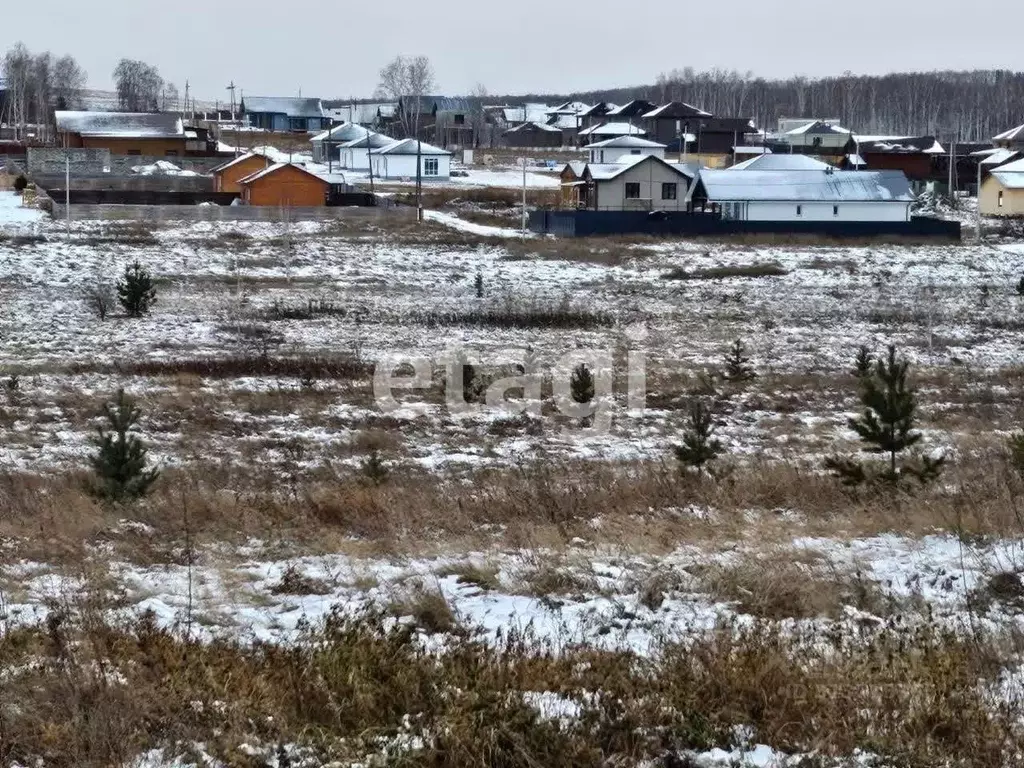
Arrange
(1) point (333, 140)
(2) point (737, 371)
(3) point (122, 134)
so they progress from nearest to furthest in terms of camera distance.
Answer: (2) point (737, 371), (3) point (122, 134), (1) point (333, 140)

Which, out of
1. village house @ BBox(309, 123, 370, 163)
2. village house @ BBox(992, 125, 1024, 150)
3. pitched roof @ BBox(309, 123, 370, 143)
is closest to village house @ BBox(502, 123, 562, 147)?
village house @ BBox(309, 123, 370, 163)

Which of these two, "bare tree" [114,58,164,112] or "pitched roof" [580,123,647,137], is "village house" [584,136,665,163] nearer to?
"pitched roof" [580,123,647,137]

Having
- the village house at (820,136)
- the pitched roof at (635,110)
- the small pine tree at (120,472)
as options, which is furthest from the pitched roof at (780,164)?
the pitched roof at (635,110)

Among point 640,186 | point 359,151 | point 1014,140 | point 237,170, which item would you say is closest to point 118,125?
point 359,151

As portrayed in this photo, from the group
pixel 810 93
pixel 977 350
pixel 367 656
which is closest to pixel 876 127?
pixel 810 93

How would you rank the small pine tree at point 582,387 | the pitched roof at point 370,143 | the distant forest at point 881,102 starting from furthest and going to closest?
the distant forest at point 881,102 → the pitched roof at point 370,143 → the small pine tree at point 582,387

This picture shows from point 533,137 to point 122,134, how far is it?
44317mm

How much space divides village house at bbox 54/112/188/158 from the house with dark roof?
Result: 119ft

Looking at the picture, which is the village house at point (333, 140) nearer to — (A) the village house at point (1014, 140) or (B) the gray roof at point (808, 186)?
(B) the gray roof at point (808, 186)

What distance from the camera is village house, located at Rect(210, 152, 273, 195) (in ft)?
193

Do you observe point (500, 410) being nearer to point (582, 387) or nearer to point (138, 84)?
point (582, 387)

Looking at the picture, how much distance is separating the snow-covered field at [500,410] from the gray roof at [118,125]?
30.2 metres

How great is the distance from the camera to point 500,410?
17.3 metres

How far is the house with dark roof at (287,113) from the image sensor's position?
11169cm
